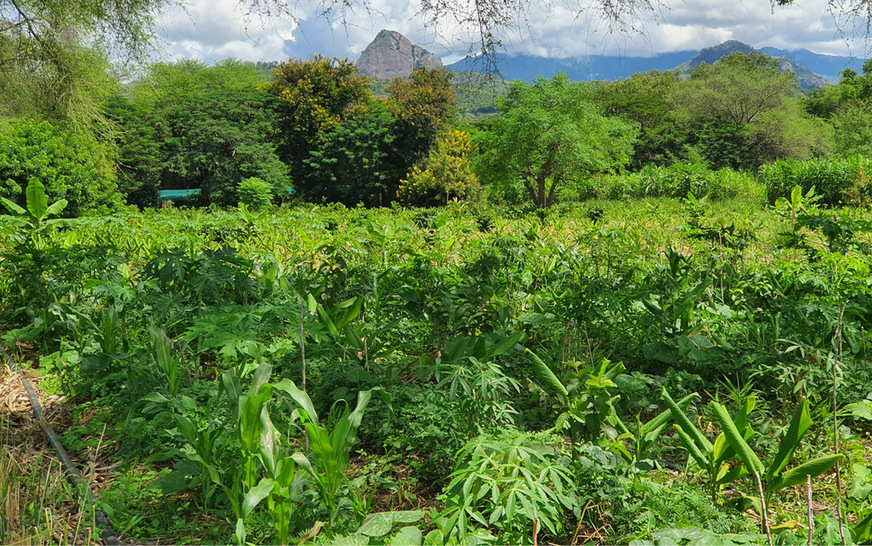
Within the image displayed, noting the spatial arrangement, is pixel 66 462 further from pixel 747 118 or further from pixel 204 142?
pixel 747 118

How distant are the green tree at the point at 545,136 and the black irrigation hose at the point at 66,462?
12.2m

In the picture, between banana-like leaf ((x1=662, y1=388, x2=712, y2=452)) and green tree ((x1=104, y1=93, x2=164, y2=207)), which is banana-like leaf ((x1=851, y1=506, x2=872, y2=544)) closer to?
banana-like leaf ((x1=662, y1=388, x2=712, y2=452))

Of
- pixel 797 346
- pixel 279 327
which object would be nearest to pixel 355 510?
pixel 279 327

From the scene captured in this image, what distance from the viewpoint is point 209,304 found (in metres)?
3.93

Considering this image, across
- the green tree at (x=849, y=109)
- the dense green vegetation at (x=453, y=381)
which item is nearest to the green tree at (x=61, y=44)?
the dense green vegetation at (x=453, y=381)

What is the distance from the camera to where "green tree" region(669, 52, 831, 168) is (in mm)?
27656

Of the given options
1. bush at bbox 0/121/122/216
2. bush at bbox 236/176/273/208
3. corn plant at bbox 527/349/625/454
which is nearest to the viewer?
corn plant at bbox 527/349/625/454

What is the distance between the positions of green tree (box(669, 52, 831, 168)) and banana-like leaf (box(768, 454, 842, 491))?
29.4 metres

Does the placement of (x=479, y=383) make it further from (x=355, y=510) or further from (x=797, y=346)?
(x=797, y=346)

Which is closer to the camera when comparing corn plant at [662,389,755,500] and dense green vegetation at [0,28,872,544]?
dense green vegetation at [0,28,872,544]

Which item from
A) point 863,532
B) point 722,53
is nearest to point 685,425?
point 863,532

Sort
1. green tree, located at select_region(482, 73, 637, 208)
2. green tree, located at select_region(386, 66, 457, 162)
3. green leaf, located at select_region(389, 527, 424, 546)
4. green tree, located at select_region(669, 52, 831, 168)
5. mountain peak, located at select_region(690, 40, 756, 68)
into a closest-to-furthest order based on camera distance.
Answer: green leaf, located at select_region(389, 527, 424, 546)
green tree, located at select_region(482, 73, 637, 208)
green tree, located at select_region(386, 66, 457, 162)
green tree, located at select_region(669, 52, 831, 168)
mountain peak, located at select_region(690, 40, 756, 68)

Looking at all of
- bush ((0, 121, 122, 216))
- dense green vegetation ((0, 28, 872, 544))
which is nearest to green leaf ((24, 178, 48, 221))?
dense green vegetation ((0, 28, 872, 544))

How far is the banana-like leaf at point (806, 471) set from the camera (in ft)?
5.74
